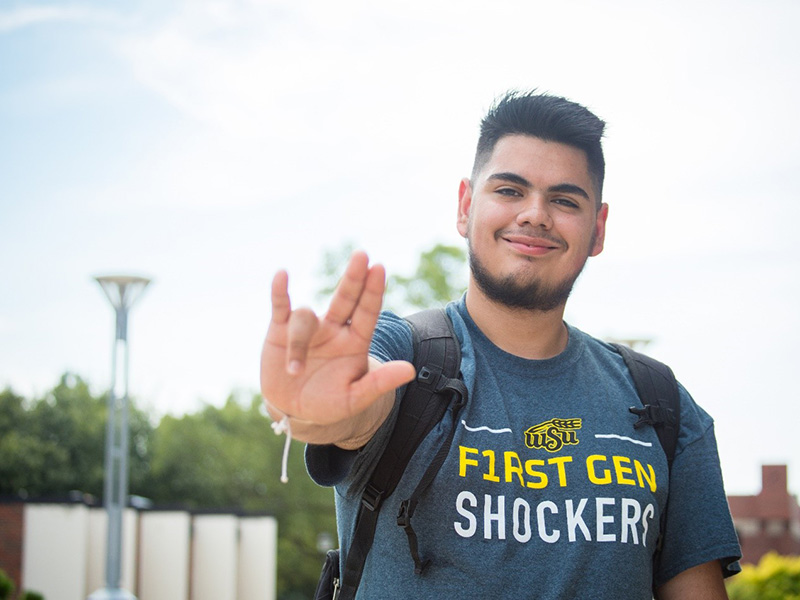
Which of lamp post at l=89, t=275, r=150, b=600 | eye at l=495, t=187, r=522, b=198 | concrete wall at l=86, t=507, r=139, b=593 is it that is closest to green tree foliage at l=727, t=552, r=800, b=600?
lamp post at l=89, t=275, r=150, b=600

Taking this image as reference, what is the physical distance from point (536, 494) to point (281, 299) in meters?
0.99

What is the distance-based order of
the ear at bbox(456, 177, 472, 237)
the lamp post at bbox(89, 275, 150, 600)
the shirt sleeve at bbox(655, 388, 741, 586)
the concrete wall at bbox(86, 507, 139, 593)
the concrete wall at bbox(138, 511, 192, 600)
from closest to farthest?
1. the shirt sleeve at bbox(655, 388, 741, 586)
2. the ear at bbox(456, 177, 472, 237)
3. the lamp post at bbox(89, 275, 150, 600)
4. the concrete wall at bbox(86, 507, 139, 593)
5. the concrete wall at bbox(138, 511, 192, 600)

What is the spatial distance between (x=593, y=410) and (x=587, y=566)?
1.54 feet

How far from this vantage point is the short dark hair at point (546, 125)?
2.90m

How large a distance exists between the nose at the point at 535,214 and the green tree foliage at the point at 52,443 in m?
30.7

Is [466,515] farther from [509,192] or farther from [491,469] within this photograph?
[509,192]

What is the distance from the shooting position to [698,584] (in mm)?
2732

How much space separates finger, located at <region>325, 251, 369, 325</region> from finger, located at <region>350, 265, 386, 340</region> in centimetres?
1

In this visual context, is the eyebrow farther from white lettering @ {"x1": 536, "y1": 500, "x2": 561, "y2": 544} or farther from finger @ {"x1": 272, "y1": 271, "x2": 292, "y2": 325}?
finger @ {"x1": 272, "y1": 271, "x2": 292, "y2": 325}

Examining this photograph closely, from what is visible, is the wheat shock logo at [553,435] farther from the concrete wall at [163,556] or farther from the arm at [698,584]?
the concrete wall at [163,556]

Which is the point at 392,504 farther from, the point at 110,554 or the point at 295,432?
the point at 110,554

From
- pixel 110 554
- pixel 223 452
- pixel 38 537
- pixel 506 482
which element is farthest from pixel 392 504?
pixel 223 452

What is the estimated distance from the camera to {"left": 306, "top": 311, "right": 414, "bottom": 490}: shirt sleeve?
7.57 ft

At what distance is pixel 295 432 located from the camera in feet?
6.90
